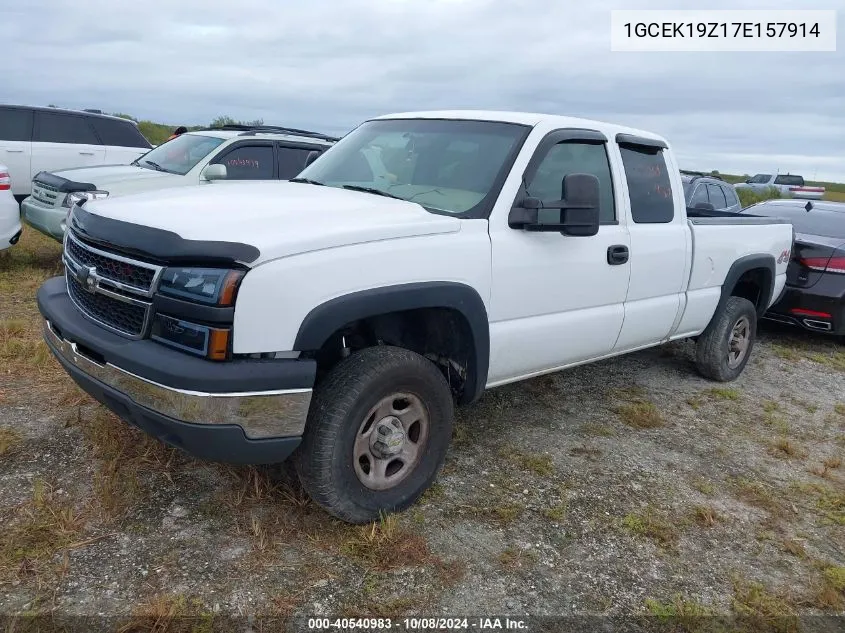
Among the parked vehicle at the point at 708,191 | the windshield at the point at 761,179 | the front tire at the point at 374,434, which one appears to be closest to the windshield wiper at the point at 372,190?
the front tire at the point at 374,434

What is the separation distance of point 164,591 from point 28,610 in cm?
46

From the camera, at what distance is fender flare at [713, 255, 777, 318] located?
217 inches

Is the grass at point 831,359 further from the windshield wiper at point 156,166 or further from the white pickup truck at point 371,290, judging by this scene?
the windshield wiper at point 156,166

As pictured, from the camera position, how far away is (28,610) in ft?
8.41

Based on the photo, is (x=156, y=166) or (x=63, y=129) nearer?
(x=156, y=166)

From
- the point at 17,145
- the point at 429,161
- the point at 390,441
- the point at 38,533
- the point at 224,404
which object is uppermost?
the point at 17,145

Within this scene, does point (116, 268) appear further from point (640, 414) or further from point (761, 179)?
point (761, 179)

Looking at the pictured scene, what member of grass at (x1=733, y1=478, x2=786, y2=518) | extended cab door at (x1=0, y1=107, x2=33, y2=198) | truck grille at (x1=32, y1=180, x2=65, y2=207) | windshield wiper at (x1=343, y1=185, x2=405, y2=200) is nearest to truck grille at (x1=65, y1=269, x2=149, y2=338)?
windshield wiper at (x1=343, y1=185, x2=405, y2=200)

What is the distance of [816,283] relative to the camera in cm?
704

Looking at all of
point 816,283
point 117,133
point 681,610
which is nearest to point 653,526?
point 681,610

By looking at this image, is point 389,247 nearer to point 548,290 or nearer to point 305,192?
point 305,192

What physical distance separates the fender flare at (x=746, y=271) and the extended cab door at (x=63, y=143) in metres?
9.09

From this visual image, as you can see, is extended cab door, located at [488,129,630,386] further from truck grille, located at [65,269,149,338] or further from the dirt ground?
Result: truck grille, located at [65,269,149,338]

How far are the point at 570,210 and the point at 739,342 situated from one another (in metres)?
3.26
